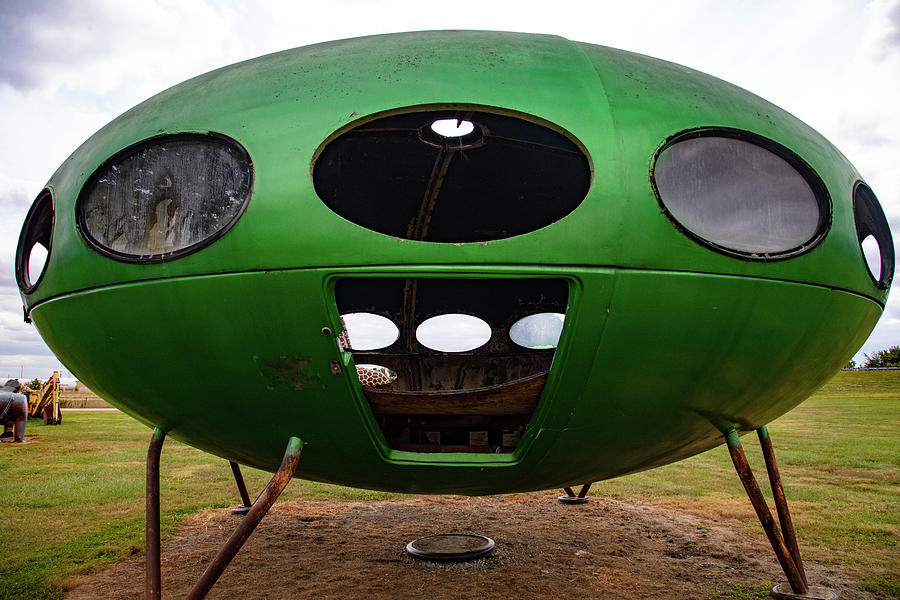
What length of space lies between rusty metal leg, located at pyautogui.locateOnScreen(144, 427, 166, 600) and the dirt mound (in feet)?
4.39

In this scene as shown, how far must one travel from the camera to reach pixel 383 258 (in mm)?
2484

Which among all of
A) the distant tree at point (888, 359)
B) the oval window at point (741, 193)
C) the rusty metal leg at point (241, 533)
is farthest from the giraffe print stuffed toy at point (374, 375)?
the distant tree at point (888, 359)

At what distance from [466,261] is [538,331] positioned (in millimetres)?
3992

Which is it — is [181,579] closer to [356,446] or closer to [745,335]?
[356,446]

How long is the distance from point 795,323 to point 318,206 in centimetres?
211

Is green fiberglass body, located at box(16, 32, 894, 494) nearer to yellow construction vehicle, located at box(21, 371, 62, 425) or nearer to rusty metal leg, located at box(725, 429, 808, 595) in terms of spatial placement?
rusty metal leg, located at box(725, 429, 808, 595)

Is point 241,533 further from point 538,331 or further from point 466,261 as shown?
point 538,331

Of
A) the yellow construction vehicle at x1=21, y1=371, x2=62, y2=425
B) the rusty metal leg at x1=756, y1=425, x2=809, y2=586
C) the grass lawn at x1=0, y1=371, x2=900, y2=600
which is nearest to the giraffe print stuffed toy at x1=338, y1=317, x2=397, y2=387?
the grass lawn at x1=0, y1=371, x2=900, y2=600

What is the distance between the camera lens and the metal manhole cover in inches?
196

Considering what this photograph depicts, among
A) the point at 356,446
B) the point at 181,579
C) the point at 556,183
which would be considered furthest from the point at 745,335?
the point at 181,579

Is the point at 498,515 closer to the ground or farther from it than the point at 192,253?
closer to the ground

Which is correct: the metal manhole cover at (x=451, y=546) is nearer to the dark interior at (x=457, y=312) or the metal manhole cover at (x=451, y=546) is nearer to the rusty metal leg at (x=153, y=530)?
the dark interior at (x=457, y=312)

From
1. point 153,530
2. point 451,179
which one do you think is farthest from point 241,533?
point 451,179

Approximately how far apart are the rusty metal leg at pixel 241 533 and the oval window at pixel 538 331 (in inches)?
149
